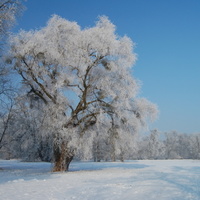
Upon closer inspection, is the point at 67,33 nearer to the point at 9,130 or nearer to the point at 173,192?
the point at 173,192

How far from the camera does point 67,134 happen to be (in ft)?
47.7

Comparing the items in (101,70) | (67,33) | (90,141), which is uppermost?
(67,33)

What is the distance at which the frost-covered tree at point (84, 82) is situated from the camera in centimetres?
1533

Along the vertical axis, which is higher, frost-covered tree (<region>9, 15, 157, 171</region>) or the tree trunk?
frost-covered tree (<region>9, 15, 157, 171</region>)

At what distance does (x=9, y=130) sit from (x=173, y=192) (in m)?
30.0

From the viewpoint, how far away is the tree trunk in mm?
15414

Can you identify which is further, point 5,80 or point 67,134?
point 67,134

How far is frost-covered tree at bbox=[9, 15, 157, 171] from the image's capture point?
15.3 metres

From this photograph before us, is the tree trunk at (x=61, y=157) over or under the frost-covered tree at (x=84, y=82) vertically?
under

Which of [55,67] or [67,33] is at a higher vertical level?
[67,33]

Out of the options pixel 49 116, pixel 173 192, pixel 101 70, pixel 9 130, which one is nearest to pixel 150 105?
pixel 101 70

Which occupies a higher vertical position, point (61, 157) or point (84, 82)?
point (84, 82)

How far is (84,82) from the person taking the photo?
15836 millimetres

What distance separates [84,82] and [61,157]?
218 inches
